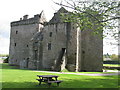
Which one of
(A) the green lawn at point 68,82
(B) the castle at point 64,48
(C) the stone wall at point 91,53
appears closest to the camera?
(A) the green lawn at point 68,82

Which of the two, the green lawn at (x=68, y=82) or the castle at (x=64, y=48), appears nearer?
the green lawn at (x=68, y=82)

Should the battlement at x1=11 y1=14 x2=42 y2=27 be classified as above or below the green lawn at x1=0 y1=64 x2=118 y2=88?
above

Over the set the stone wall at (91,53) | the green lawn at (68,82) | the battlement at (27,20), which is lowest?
the green lawn at (68,82)

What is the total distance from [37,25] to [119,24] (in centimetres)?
2937

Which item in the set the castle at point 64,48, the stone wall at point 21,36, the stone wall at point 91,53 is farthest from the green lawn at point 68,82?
the stone wall at point 21,36

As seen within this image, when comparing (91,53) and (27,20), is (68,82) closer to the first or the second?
(91,53)

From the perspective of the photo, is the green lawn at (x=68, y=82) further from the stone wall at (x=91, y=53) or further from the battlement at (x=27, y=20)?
the battlement at (x=27, y=20)

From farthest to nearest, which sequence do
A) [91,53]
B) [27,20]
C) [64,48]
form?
[27,20] → [91,53] → [64,48]

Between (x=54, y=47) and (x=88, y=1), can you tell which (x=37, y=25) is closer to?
(x=54, y=47)

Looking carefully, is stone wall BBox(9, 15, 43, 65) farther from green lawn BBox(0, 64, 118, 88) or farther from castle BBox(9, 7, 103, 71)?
green lawn BBox(0, 64, 118, 88)

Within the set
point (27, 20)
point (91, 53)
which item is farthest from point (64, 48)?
point (27, 20)

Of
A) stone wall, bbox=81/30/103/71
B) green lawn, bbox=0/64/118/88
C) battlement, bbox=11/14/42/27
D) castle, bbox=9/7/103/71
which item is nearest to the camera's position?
green lawn, bbox=0/64/118/88

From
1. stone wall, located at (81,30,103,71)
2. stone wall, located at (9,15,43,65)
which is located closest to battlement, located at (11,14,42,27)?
stone wall, located at (9,15,43,65)

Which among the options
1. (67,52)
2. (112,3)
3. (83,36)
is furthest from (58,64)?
(112,3)
